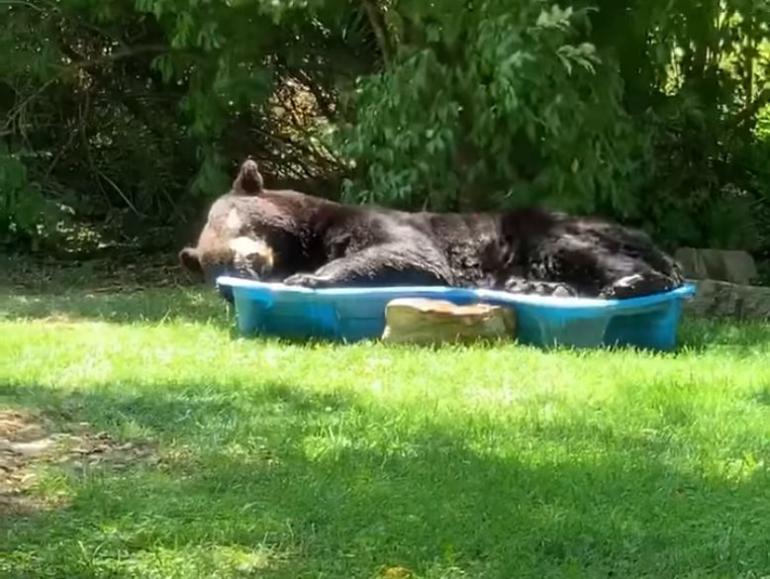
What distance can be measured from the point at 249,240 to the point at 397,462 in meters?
4.01

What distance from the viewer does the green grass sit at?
13.3ft

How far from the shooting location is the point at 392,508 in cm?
443

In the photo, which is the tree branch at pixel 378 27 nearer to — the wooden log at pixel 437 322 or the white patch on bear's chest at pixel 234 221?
the white patch on bear's chest at pixel 234 221

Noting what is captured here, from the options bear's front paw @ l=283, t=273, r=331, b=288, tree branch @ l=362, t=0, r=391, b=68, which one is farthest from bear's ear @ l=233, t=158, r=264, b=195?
tree branch @ l=362, t=0, r=391, b=68

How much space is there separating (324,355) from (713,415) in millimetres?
2176

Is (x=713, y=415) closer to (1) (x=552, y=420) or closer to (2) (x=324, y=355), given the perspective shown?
(1) (x=552, y=420)

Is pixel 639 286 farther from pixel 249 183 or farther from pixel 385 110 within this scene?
pixel 385 110

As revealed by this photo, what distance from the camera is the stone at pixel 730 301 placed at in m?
9.09

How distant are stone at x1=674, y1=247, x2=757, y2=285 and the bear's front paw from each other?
3.35 m

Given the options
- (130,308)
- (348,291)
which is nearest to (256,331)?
(348,291)

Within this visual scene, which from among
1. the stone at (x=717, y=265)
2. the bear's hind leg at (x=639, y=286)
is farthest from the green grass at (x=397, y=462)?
the stone at (x=717, y=265)

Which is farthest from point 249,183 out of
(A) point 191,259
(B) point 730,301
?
(B) point 730,301

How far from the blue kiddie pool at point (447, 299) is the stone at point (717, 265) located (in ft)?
8.44

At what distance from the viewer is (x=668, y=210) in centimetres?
1120
